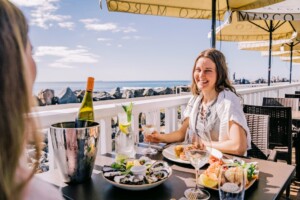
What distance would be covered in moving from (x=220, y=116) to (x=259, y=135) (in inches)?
26.2

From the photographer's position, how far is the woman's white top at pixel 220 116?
201cm

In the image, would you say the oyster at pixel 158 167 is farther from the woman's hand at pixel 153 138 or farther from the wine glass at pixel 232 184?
the woman's hand at pixel 153 138

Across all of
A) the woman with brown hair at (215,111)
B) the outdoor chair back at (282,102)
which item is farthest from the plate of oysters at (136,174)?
the outdoor chair back at (282,102)

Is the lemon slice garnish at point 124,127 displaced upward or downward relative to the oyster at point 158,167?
upward

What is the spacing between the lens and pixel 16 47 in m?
0.52

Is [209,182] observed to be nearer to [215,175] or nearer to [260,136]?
[215,175]

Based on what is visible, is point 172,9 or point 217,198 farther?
point 172,9

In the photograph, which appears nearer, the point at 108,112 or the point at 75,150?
the point at 75,150

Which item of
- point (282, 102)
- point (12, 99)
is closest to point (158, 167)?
point (12, 99)

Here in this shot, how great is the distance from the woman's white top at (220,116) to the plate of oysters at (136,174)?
2.95 ft

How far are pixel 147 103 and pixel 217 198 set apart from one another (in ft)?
5.51

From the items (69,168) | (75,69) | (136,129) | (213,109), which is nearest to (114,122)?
(136,129)

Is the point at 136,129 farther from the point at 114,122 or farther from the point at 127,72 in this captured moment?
the point at 127,72

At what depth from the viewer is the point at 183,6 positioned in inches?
→ 157
